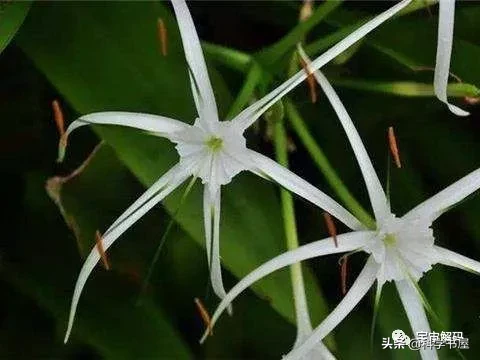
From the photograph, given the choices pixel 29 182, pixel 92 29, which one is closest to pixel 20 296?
pixel 29 182

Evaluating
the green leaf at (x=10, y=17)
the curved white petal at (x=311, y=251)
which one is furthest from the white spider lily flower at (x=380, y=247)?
the green leaf at (x=10, y=17)

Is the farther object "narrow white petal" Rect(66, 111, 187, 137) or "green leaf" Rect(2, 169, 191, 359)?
"green leaf" Rect(2, 169, 191, 359)

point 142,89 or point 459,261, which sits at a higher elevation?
point 142,89

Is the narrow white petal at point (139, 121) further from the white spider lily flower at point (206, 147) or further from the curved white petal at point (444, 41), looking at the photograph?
the curved white petal at point (444, 41)

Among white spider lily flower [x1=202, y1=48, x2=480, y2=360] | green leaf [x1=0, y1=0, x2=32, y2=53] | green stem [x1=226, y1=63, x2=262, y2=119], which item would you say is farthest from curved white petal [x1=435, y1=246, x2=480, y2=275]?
green leaf [x1=0, y1=0, x2=32, y2=53]

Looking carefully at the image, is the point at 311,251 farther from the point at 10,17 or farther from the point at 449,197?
the point at 10,17

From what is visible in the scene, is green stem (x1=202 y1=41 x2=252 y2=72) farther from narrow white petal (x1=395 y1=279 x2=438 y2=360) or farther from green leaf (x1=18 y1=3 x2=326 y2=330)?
narrow white petal (x1=395 y1=279 x2=438 y2=360)

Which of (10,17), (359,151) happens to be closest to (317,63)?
(359,151)
